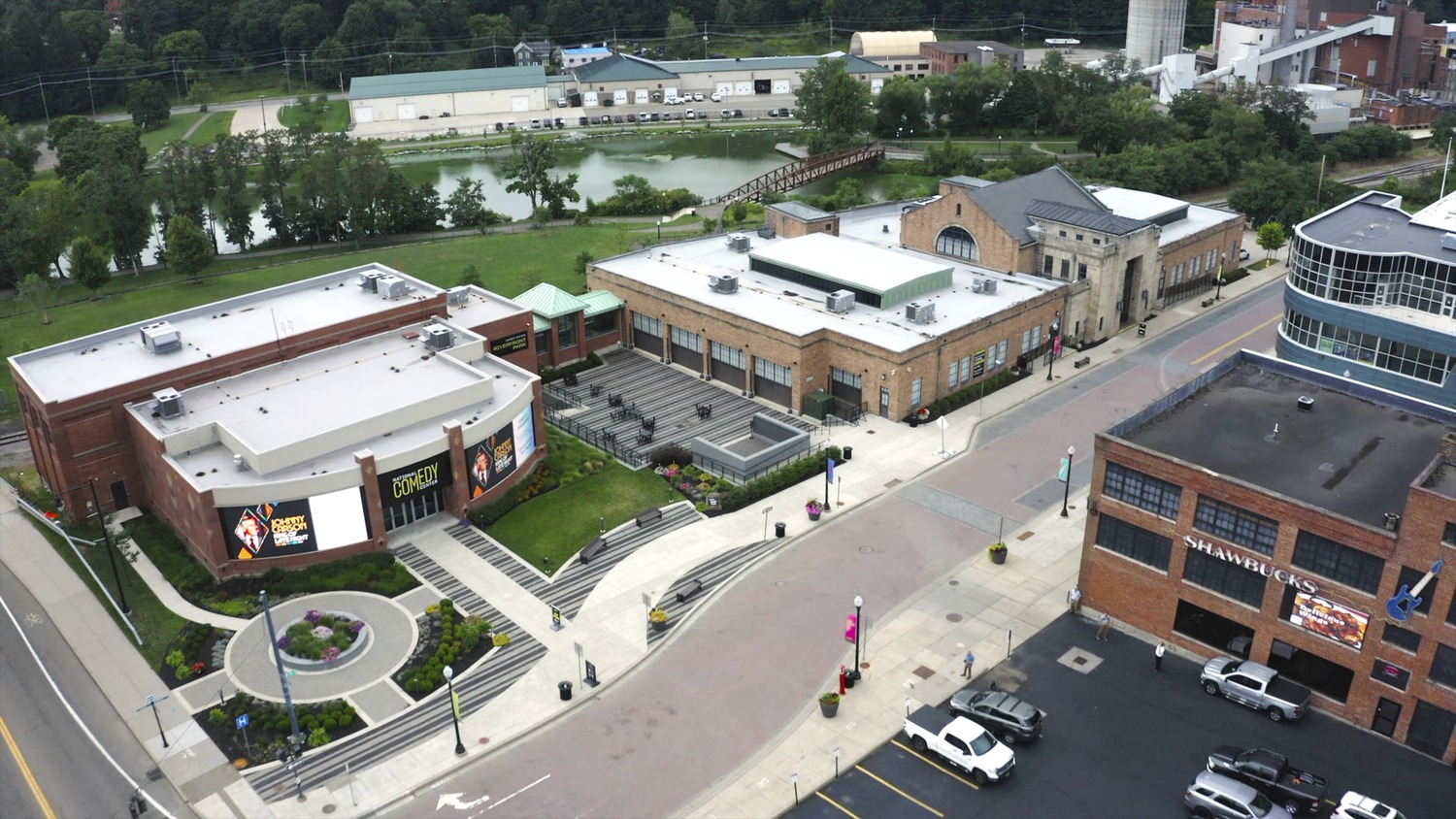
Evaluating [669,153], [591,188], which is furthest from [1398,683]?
[669,153]

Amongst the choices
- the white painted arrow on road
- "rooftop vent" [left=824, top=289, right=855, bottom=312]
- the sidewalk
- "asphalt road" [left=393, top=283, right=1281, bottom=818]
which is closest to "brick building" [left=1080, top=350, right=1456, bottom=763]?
the sidewalk

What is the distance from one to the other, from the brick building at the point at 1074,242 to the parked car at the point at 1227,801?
4610 cm

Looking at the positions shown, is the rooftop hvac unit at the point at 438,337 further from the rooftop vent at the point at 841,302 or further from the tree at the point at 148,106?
the tree at the point at 148,106

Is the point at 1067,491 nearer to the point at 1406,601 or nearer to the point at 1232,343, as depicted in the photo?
the point at 1406,601

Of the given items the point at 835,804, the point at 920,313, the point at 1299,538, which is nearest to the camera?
the point at 835,804

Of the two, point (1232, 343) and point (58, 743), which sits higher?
point (1232, 343)

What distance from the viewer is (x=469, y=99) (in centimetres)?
17775

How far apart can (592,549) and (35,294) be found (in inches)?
2434

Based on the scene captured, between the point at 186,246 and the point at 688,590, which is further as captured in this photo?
the point at 186,246

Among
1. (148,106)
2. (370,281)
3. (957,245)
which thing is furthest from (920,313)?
(148,106)

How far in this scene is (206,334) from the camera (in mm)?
Result: 68938

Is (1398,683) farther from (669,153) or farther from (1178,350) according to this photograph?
(669,153)

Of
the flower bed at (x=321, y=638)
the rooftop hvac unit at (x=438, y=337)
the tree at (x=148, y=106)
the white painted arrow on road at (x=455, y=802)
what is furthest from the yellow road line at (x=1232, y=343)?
the tree at (x=148, y=106)

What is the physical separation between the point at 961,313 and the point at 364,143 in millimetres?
70227
